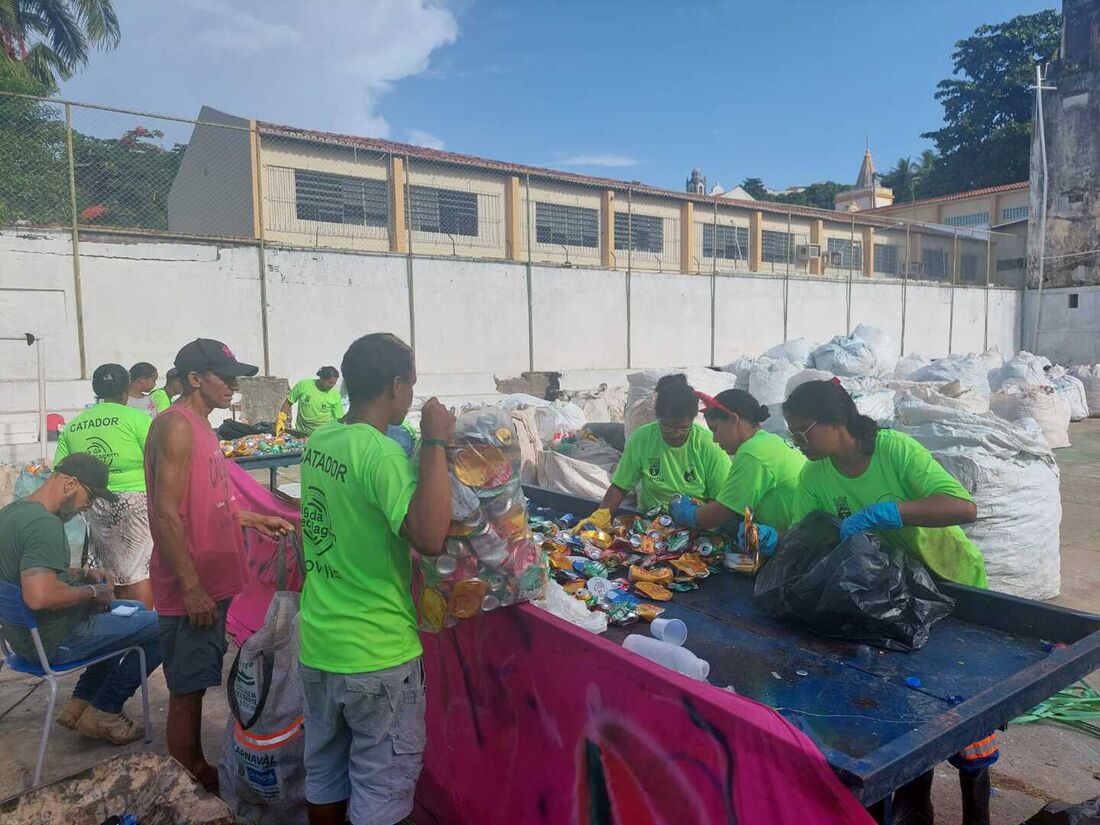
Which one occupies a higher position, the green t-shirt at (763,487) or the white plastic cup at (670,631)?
the green t-shirt at (763,487)

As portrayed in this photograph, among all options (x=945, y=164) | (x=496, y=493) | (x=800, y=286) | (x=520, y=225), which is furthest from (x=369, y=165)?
(x=945, y=164)

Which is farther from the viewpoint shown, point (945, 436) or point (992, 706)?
point (945, 436)

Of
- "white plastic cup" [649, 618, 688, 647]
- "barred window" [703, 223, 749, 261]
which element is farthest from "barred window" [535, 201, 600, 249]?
"white plastic cup" [649, 618, 688, 647]

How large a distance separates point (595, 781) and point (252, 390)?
10.5 m

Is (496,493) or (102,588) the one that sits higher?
(496,493)

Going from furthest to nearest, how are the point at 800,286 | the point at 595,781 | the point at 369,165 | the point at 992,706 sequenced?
the point at 800,286, the point at 369,165, the point at 595,781, the point at 992,706

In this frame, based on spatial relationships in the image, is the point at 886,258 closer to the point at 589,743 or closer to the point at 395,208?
the point at 395,208

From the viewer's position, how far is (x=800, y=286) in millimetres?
19062

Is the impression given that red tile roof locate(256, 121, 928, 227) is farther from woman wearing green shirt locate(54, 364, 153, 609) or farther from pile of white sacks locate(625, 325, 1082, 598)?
woman wearing green shirt locate(54, 364, 153, 609)

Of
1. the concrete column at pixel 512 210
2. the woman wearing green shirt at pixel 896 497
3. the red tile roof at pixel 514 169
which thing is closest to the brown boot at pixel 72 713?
the woman wearing green shirt at pixel 896 497

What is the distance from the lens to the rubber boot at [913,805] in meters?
2.52

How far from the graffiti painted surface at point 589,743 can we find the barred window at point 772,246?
964 inches

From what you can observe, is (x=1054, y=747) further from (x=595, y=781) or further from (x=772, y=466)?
(x=595, y=781)

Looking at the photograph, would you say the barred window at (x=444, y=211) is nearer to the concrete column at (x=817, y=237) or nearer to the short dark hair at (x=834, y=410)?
the concrete column at (x=817, y=237)
